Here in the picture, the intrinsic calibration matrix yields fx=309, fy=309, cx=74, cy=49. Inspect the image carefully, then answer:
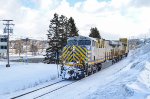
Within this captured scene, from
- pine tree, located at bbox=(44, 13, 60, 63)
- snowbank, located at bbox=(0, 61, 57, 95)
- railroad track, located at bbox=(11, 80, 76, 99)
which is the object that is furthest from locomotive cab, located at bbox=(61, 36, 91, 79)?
pine tree, located at bbox=(44, 13, 60, 63)

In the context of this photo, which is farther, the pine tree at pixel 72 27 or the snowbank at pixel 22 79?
the pine tree at pixel 72 27

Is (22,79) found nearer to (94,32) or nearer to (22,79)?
(22,79)

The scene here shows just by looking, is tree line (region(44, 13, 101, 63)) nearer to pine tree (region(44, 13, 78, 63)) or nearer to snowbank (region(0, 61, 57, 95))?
pine tree (region(44, 13, 78, 63))

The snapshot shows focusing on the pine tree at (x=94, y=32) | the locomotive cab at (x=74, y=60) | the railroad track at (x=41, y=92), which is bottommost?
the railroad track at (x=41, y=92)

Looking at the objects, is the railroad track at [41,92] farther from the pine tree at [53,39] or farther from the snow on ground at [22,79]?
the pine tree at [53,39]

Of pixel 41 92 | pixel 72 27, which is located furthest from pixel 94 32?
pixel 41 92

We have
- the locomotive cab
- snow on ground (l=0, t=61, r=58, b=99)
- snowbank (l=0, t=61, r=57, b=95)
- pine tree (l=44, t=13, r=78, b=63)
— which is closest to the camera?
snow on ground (l=0, t=61, r=58, b=99)

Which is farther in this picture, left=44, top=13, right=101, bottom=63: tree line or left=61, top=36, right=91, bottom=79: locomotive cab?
left=44, top=13, right=101, bottom=63: tree line

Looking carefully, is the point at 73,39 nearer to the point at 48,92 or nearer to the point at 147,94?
the point at 48,92

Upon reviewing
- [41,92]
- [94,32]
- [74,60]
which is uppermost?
[94,32]

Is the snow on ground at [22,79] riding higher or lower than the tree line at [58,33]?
lower

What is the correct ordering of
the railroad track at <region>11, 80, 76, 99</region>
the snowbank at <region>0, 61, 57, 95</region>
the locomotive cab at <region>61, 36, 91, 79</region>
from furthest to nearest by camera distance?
the locomotive cab at <region>61, 36, 91, 79</region>
the snowbank at <region>0, 61, 57, 95</region>
the railroad track at <region>11, 80, 76, 99</region>

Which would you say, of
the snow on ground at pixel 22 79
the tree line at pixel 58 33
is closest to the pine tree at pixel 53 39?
the tree line at pixel 58 33

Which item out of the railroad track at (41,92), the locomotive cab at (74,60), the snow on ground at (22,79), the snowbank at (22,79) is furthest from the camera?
the locomotive cab at (74,60)
